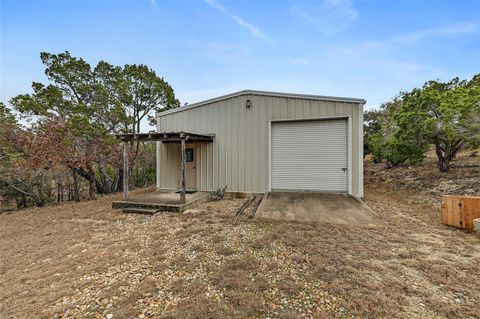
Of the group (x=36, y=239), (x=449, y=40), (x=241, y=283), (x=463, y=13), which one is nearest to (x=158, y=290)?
(x=241, y=283)

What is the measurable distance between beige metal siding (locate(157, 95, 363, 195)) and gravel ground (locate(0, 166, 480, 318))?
9.73 feet

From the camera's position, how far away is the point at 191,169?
8305 millimetres

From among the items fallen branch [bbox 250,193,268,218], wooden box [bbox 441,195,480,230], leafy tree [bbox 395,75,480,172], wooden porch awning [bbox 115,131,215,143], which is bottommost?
fallen branch [bbox 250,193,268,218]

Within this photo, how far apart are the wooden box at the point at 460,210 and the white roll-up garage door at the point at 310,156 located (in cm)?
258

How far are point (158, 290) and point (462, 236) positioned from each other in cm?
526

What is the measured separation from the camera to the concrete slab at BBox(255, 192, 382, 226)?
15.3 feet

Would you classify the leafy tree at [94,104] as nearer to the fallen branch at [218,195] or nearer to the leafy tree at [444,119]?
the fallen branch at [218,195]

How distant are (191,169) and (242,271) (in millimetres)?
6021

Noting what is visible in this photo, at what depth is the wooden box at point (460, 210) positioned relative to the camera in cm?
409

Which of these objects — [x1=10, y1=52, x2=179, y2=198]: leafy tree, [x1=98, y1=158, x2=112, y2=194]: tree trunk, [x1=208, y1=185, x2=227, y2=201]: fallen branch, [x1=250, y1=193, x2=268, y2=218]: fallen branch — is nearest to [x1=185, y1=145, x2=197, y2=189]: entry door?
[x1=208, y1=185, x2=227, y2=201]: fallen branch

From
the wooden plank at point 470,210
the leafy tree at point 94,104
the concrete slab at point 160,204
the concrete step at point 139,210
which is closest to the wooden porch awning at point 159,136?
the concrete slab at point 160,204

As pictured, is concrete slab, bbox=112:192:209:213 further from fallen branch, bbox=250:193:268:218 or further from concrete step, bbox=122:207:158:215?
fallen branch, bbox=250:193:268:218

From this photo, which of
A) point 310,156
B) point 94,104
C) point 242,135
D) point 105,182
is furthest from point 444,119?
point 105,182

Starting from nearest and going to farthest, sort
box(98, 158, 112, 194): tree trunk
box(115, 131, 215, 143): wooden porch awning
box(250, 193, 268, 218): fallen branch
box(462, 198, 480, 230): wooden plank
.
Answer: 1. box(462, 198, 480, 230): wooden plank
2. box(250, 193, 268, 218): fallen branch
3. box(115, 131, 215, 143): wooden porch awning
4. box(98, 158, 112, 194): tree trunk
